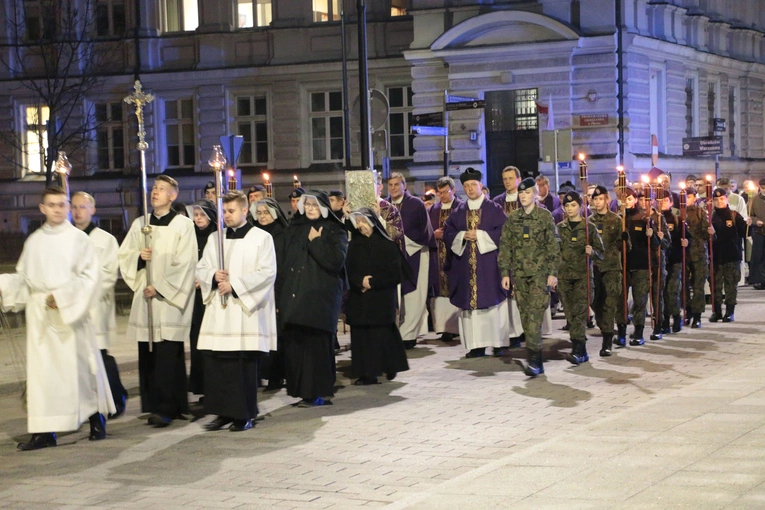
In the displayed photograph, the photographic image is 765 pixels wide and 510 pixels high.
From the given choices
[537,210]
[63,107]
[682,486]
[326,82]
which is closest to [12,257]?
[63,107]

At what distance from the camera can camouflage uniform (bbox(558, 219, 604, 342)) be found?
13.2 metres

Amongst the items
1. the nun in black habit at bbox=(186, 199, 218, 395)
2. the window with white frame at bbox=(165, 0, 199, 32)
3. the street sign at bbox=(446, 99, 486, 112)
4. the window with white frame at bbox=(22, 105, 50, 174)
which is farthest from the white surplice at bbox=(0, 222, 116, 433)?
the window with white frame at bbox=(22, 105, 50, 174)

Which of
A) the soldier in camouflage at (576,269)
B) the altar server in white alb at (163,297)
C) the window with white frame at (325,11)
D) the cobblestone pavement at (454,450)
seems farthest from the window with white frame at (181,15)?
the altar server in white alb at (163,297)

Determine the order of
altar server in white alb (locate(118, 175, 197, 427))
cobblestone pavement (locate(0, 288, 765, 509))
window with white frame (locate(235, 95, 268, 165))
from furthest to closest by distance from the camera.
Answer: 1. window with white frame (locate(235, 95, 268, 165))
2. altar server in white alb (locate(118, 175, 197, 427))
3. cobblestone pavement (locate(0, 288, 765, 509))

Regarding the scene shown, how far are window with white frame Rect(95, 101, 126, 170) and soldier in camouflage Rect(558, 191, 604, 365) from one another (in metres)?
24.2

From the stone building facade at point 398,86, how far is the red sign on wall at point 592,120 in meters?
0.07

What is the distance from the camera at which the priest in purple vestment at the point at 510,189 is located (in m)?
14.3

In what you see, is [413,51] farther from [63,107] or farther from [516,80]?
[63,107]

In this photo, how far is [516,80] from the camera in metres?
31.2

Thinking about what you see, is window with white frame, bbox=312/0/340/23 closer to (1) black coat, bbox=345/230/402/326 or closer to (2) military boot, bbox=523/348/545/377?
(1) black coat, bbox=345/230/402/326

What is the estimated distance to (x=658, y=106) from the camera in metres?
33.3

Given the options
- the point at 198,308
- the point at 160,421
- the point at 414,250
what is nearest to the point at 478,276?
the point at 414,250

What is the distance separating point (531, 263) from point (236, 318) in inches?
144

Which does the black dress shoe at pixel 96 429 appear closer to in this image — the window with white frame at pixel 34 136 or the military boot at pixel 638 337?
the military boot at pixel 638 337
